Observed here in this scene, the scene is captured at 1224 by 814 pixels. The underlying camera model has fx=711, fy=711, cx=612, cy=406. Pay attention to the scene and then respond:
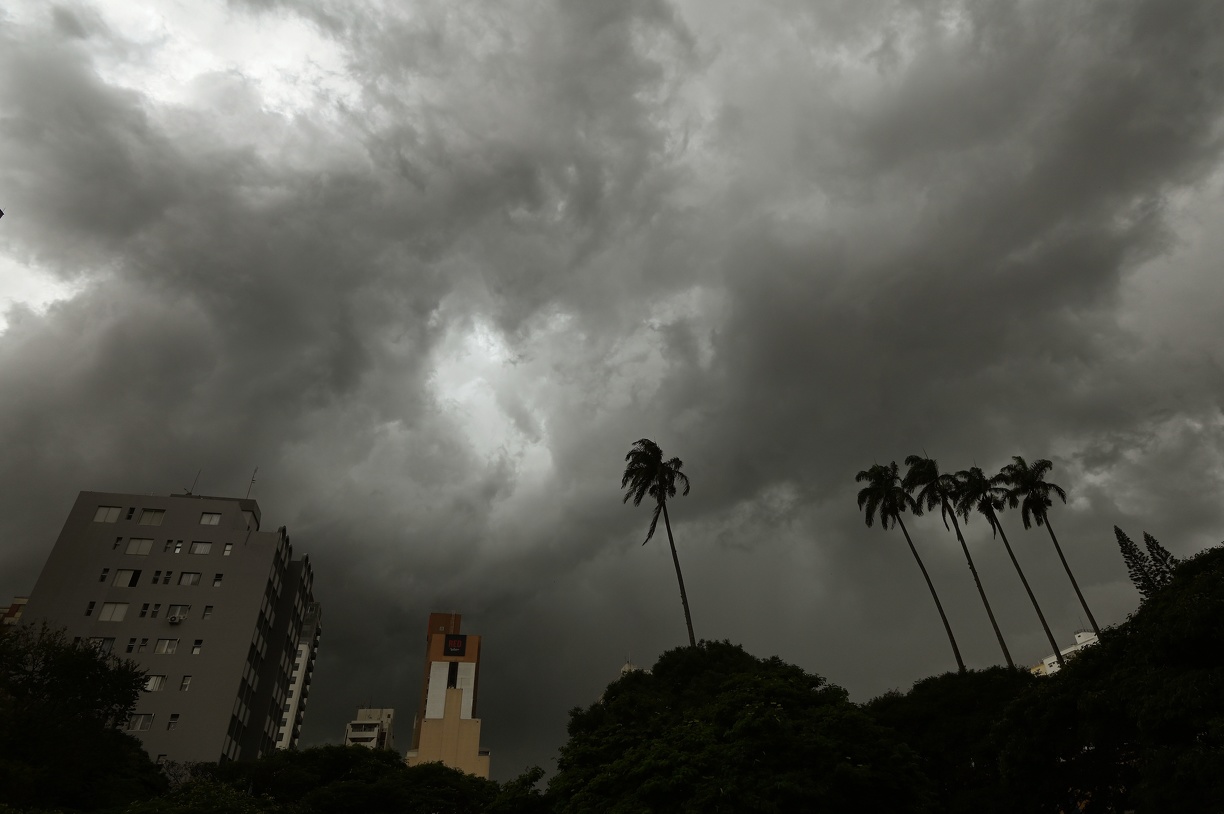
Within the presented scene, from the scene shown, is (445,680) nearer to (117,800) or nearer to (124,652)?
(124,652)

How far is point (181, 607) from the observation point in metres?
76.5

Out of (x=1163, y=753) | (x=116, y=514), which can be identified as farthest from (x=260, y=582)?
(x=1163, y=753)

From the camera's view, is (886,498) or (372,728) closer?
(886,498)

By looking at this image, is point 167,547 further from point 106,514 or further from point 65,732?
point 65,732

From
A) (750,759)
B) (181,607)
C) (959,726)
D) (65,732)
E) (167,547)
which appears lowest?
(750,759)

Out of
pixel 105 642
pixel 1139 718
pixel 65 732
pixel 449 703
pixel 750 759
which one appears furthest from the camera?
pixel 449 703

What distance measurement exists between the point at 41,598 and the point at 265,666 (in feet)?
77.7

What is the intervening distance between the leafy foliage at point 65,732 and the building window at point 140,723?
43.6ft

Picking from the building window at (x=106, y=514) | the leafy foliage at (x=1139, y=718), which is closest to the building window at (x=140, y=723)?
the building window at (x=106, y=514)

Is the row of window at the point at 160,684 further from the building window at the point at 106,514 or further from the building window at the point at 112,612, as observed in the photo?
the building window at the point at 106,514

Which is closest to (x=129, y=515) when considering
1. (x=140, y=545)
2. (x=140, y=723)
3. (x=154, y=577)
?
(x=140, y=545)

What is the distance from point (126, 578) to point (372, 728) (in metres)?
113

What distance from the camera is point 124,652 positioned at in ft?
239

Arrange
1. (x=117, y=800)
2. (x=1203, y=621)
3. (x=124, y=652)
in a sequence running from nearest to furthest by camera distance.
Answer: (x=1203, y=621), (x=117, y=800), (x=124, y=652)
